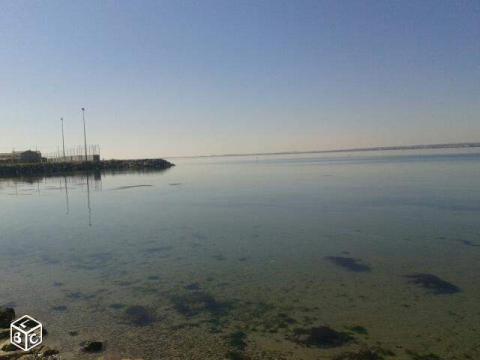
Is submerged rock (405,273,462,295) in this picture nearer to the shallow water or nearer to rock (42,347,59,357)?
the shallow water

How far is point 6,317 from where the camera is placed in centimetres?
724

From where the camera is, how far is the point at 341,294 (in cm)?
859

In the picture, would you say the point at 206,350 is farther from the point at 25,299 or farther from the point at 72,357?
the point at 25,299

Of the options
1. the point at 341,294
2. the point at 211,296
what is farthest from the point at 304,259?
the point at 211,296

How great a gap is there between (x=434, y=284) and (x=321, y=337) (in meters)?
4.08

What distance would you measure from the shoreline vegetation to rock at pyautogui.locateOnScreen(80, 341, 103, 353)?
67084mm

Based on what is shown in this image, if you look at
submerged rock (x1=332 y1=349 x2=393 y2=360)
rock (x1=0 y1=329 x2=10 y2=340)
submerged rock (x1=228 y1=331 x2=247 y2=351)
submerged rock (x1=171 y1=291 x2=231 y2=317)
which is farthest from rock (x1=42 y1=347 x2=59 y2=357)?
submerged rock (x1=332 y1=349 x2=393 y2=360)

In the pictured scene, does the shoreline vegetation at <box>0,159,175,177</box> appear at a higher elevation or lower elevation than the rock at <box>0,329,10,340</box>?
higher

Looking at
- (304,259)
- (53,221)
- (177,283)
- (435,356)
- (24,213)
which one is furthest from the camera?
(24,213)

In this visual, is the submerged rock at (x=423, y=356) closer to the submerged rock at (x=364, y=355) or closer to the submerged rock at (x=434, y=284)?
the submerged rock at (x=364, y=355)

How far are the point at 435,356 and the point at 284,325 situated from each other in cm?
258


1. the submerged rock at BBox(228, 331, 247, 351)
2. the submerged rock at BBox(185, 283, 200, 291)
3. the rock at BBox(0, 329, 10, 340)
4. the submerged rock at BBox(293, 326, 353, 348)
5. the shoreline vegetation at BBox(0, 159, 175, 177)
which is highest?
the shoreline vegetation at BBox(0, 159, 175, 177)

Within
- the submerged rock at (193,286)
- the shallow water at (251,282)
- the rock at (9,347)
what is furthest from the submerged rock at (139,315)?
the rock at (9,347)

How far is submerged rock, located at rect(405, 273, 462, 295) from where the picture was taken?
8586 mm
